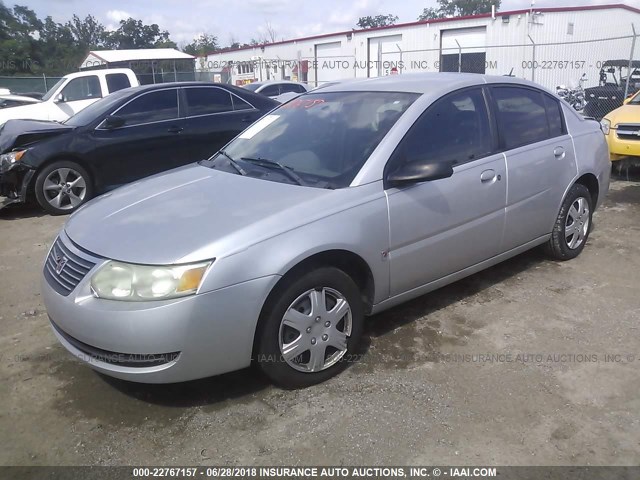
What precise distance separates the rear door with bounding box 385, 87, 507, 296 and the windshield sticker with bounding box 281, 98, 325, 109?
893 millimetres

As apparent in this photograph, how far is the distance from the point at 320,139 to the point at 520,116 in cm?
172

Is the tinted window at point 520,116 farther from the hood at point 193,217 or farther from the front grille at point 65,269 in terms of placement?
the front grille at point 65,269

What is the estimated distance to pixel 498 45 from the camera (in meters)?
24.0

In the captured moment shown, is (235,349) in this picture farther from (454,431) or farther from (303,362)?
(454,431)

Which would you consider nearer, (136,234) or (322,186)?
(136,234)

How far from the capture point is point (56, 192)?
707 cm

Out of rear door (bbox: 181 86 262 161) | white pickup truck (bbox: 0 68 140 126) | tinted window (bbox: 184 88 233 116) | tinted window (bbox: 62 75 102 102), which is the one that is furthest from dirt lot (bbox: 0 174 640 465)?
tinted window (bbox: 62 75 102 102)

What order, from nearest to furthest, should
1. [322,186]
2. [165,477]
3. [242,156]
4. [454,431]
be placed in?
[165,477], [454,431], [322,186], [242,156]

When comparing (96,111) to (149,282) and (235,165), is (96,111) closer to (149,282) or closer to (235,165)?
(235,165)

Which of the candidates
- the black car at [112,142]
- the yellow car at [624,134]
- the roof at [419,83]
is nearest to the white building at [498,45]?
the yellow car at [624,134]

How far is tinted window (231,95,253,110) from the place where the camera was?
27.0 ft

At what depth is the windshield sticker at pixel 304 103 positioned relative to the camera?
13.2 feet

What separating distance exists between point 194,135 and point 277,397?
5.48 meters

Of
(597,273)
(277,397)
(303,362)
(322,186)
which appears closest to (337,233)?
(322,186)
